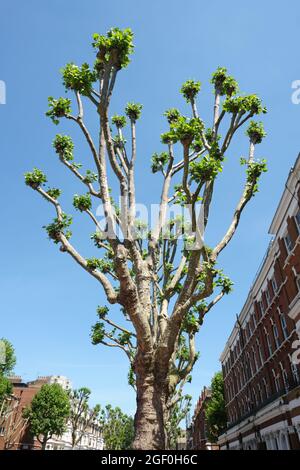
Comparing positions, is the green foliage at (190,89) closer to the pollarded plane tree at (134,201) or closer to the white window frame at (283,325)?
the pollarded plane tree at (134,201)

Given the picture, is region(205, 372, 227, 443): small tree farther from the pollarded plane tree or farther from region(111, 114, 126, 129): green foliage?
region(111, 114, 126, 129): green foliage

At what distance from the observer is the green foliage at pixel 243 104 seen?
1021cm

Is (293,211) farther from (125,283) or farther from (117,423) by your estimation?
(117,423)

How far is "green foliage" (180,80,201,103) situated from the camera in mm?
11703

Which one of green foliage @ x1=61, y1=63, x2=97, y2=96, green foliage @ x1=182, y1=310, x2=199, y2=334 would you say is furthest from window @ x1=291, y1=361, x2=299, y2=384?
green foliage @ x1=61, y1=63, x2=97, y2=96

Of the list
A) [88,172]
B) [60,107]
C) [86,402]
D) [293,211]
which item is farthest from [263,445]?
[86,402]

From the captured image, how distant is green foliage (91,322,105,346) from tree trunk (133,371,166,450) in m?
9.53

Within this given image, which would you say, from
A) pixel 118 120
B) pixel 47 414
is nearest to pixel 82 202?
pixel 118 120

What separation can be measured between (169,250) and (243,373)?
70.6 ft

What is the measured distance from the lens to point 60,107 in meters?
10.2

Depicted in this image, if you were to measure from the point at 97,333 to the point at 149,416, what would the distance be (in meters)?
10.1

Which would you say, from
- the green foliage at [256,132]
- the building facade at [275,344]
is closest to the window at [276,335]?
the building facade at [275,344]

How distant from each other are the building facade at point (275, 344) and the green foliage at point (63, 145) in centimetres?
1185
